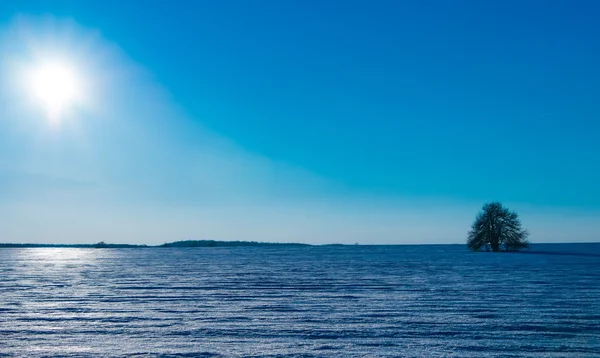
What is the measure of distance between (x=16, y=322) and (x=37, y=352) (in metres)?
5.24

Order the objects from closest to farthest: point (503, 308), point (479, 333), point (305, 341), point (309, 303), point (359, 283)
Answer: point (305, 341)
point (479, 333)
point (503, 308)
point (309, 303)
point (359, 283)

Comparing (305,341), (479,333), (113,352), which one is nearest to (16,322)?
(113,352)

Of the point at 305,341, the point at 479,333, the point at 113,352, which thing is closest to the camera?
the point at 113,352

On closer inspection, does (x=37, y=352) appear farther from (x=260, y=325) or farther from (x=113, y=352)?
(x=260, y=325)

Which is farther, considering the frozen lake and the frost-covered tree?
the frost-covered tree

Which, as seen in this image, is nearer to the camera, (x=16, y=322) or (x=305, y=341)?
(x=305, y=341)

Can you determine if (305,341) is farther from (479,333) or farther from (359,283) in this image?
(359,283)

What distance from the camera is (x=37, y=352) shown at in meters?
13.1

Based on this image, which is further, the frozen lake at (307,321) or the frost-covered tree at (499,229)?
the frost-covered tree at (499,229)

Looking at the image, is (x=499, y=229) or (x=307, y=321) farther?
(x=499, y=229)

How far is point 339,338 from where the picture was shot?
1454 cm

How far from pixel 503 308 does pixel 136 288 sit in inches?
733

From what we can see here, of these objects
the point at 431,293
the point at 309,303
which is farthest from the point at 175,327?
the point at 431,293

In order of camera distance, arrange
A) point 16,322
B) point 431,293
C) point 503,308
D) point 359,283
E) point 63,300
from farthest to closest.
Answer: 1. point 359,283
2. point 431,293
3. point 63,300
4. point 503,308
5. point 16,322
